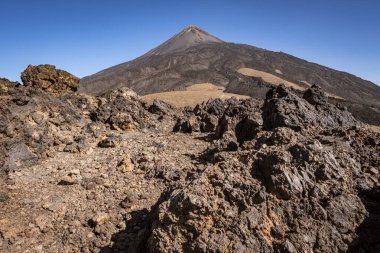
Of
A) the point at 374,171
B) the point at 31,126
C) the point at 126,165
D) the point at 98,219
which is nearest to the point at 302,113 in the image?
the point at 374,171

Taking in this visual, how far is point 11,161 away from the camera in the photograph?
23.5 ft

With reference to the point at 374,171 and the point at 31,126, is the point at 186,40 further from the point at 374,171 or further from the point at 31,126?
the point at 374,171

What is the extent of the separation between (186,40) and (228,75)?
4918cm

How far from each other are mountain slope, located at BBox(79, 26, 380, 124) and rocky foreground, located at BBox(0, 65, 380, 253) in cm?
2523

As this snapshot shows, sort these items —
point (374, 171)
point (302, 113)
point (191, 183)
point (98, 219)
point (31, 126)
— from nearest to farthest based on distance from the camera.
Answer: point (191, 183)
point (374, 171)
point (98, 219)
point (302, 113)
point (31, 126)

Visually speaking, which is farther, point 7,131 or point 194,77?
point 194,77

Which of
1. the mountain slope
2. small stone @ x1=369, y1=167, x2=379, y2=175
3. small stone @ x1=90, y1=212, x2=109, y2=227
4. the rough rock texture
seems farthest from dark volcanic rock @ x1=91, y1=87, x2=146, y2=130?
the mountain slope

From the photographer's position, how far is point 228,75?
4741 cm

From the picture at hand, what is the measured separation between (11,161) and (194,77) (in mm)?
40526

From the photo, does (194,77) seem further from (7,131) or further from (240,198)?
(240,198)

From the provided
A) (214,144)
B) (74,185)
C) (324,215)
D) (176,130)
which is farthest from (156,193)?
(176,130)

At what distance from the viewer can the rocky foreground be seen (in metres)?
3.33

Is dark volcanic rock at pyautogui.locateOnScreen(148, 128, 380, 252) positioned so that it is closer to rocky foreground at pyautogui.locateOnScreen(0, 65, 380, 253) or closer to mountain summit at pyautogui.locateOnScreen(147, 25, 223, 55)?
rocky foreground at pyautogui.locateOnScreen(0, 65, 380, 253)

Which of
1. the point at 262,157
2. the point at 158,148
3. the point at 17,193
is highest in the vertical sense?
the point at 262,157
